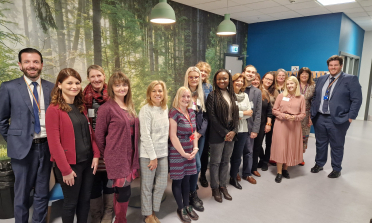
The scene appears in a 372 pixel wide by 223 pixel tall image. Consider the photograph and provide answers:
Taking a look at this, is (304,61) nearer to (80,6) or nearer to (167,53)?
(167,53)

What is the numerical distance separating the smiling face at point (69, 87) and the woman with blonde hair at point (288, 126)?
2.72m

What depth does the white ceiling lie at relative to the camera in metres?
4.96

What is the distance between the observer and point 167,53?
523 centimetres

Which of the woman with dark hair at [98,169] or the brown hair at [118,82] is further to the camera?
the woman with dark hair at [98,169]

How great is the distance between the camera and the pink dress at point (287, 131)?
333 cm

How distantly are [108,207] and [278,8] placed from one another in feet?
17.9

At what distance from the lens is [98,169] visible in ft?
7.29

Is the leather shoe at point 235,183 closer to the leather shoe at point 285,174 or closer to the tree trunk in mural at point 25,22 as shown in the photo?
the leather shoe at point 285,174

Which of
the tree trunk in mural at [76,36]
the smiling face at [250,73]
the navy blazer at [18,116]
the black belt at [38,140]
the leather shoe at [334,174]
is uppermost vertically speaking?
the tree trunk in mural at [76,36]

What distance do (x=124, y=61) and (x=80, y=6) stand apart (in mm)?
1152

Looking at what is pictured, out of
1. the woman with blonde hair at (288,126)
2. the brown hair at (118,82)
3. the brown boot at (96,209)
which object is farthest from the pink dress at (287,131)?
the brown boot at (96,209)

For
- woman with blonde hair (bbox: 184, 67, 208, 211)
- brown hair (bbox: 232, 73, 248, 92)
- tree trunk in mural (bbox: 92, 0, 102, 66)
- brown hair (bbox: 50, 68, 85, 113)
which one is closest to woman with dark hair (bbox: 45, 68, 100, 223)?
brown hair (bbox: 50, 68, 85, 113)

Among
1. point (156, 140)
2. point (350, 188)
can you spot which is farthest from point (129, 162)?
point (350, 188)

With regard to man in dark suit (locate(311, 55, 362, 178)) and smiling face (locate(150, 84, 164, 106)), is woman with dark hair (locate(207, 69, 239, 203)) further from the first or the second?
man in dark suit (locate(311, 55, 362, 178))
